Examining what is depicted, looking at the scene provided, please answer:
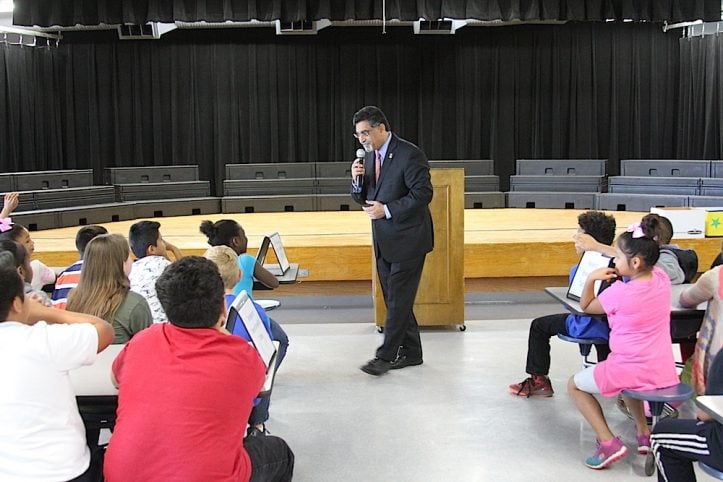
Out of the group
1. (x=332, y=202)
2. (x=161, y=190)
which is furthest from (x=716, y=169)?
(x=161, y=190)

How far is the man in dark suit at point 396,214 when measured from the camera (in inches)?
170

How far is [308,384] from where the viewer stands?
14.1 ft

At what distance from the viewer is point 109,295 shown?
2.81 metres

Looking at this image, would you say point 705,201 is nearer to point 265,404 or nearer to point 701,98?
point 701,98

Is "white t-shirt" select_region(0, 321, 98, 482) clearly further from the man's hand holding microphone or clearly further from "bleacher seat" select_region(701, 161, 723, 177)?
"bleacher seat" select_region(701, 161, 723, 177)

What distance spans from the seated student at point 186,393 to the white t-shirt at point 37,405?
0.12m

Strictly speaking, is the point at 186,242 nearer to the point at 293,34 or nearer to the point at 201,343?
the point at 201,343

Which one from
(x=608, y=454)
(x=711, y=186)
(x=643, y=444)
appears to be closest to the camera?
(x=608, y=454)

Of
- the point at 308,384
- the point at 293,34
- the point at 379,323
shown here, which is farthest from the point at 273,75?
the point at 308,384

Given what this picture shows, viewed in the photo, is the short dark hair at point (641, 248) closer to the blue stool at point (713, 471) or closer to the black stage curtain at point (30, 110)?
the blue stool at point (713, 471)

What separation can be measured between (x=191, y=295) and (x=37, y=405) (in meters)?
0.46

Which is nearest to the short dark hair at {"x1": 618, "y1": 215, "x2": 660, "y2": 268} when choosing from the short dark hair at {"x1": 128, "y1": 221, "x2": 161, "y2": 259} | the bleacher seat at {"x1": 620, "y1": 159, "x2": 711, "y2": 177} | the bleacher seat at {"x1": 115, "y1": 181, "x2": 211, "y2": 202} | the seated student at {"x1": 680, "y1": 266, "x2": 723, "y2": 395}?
the seated student at {"x1": 680, "y1": 266, "x2": 723, "y2": 395}

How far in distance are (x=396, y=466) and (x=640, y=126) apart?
9.65 m

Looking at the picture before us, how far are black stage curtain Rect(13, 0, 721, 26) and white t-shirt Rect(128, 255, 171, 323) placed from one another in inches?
242
